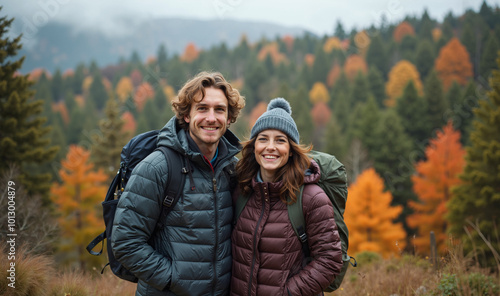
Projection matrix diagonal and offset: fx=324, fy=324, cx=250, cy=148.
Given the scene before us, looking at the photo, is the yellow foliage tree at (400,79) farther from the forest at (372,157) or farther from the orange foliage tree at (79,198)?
the orange foliage tree at (79,198)

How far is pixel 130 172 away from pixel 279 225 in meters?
1.28

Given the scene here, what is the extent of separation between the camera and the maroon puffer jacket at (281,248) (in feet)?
8.02

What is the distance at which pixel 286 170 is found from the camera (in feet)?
8.98

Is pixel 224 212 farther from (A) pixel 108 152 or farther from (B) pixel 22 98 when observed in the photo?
(A) pixel 108 152

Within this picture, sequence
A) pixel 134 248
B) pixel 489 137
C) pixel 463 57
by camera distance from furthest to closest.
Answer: pixel 463 57
pixel 489 137
pixel 134 248

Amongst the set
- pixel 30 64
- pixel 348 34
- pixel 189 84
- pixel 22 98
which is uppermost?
pixel 348 34

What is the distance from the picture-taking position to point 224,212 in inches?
105

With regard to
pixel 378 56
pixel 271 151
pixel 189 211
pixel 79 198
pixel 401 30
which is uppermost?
pixel 401 30

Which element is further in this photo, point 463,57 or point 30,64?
point 30,64

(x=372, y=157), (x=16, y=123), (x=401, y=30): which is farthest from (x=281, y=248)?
(x=401, y=30)

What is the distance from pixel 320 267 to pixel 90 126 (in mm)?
50915

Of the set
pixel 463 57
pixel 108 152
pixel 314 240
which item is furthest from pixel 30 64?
pixel 314 240

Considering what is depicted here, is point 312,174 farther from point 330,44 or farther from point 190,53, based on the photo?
point 190,53

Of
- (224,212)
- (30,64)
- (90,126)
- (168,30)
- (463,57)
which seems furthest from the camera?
(168,30)
